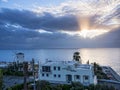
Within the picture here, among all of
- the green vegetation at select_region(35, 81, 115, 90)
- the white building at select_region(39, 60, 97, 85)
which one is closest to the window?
the white building at select_region(39, 60, 97, 85)

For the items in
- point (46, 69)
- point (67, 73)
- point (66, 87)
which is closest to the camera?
point (66, 87)

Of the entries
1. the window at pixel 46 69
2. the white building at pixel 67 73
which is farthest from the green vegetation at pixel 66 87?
the window at pixel 46 69

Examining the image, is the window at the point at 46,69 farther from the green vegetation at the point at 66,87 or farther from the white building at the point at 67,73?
the green vegetation at the point at 66,87

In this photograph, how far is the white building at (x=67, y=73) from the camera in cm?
4716

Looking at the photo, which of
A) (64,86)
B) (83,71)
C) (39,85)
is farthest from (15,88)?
(83,71)

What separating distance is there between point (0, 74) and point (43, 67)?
101 feet

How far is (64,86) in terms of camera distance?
40.0 metres

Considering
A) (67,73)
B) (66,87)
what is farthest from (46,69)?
(66,87)

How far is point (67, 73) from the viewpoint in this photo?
4988 cm

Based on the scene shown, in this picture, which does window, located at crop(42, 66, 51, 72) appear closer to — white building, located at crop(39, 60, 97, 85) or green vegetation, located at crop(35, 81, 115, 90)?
white building, located at crop(39, 60, 97, 85)

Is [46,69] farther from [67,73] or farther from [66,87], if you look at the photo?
[66,87]

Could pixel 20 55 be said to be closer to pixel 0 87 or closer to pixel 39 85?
pixel 39 85

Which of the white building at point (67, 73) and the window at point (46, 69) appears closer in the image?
the white building at point (67, 73)

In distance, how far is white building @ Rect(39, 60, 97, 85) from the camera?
4716cm
